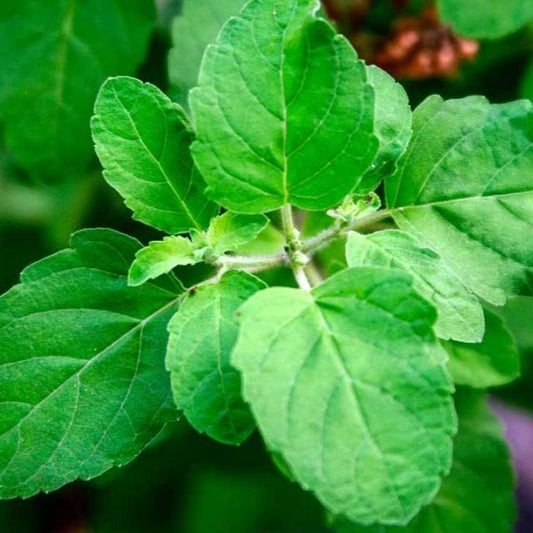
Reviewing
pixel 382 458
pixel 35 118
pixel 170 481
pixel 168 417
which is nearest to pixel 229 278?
pixel 168 417

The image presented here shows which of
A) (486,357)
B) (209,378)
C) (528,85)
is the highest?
(528,85)

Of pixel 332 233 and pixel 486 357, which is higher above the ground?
pixel 332 233

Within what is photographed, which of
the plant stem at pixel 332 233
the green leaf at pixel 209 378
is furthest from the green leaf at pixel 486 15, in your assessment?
the green leaf at pixel 209 378

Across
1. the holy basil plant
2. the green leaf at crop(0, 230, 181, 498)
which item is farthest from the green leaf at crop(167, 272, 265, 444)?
the green leaf at crop(0, 230, 181, 498)

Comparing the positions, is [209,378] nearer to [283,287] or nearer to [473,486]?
[283,287]

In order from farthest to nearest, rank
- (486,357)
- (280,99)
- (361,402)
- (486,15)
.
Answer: (486,15), (486,357), (280,99), (361,402)

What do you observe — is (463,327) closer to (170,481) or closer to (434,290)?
(434,290)

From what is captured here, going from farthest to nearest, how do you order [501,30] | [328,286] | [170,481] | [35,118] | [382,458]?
[170,481], [35,118], [501,30], [328,286], [382,458]

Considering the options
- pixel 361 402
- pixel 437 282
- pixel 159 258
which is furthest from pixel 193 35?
pixel 361 402
